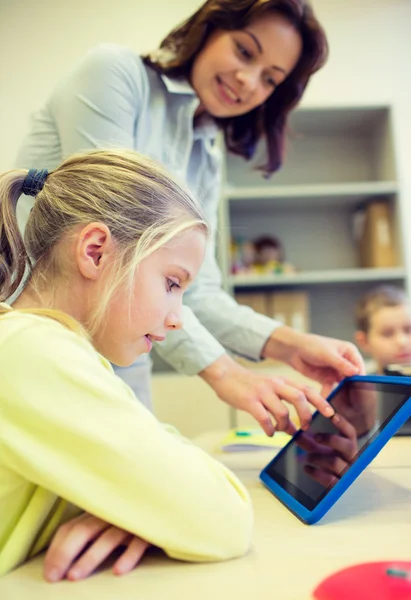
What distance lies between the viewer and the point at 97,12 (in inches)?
110

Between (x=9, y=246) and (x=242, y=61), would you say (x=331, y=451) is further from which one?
(x=242, y=61)

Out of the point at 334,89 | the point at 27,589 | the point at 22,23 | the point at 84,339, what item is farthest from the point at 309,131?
the point at 27,589

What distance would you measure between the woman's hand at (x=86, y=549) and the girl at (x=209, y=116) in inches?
14.6

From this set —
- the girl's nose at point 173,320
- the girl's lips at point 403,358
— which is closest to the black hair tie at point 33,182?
the girl's nose at point 173,320

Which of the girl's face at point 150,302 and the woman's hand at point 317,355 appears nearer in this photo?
the girl's face at point 150,302

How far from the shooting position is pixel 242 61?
117 cm

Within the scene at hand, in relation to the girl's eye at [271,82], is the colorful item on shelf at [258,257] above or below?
below

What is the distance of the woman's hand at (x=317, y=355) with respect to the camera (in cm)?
95

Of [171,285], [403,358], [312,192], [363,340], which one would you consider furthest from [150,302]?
[312,192]

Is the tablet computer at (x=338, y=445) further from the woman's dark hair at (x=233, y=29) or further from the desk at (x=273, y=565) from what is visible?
the woman's dark hair at (x=233, y=29)

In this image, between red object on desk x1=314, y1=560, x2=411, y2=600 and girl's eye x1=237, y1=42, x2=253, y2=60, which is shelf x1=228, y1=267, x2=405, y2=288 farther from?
red object on desk x1=314, y1=560, x2=411, y2=600

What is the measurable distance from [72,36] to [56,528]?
268 cm

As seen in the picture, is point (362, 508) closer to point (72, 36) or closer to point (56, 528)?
point (56, 528)

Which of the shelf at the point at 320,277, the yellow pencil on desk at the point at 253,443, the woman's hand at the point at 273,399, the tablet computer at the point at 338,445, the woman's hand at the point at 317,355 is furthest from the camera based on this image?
the shelf at the point at 320,277
